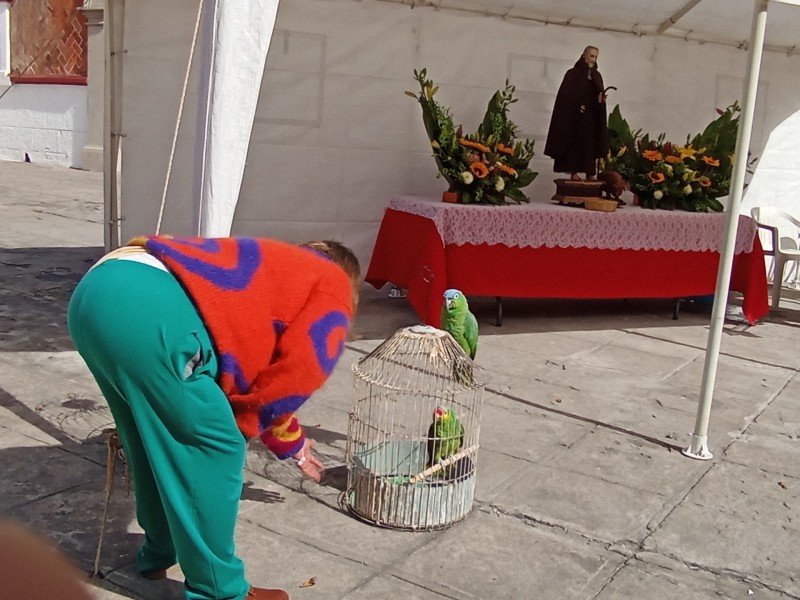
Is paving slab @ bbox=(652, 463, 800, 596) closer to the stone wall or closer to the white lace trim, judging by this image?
the white lace trim

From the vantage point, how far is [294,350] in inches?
95.3

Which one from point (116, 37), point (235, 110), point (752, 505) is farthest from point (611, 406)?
point (116, 37)

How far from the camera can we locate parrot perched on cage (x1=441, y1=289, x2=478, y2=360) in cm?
358

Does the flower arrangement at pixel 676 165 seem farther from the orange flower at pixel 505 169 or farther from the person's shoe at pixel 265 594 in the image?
the person's shoe at pixel 265 594

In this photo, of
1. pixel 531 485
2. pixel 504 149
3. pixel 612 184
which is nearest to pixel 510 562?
pixel 531 485

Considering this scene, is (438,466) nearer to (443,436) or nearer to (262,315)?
(443,436)

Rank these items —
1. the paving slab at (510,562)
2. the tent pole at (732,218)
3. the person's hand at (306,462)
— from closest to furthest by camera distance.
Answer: the person's hand at (306,462) → the paving slab at (510,562) → the tent pole at (732,218)

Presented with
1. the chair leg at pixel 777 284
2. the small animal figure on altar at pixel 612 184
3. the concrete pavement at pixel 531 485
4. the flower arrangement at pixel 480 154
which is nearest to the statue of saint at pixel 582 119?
the small animal figure on altar at pixel 612 184

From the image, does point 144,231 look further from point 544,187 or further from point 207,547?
point 207,547

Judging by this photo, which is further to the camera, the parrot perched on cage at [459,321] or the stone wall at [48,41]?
the stone wall at [48,41]

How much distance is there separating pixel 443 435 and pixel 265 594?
95 cm

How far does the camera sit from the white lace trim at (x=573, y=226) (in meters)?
6.25

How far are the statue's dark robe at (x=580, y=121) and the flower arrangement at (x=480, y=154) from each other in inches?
13.9

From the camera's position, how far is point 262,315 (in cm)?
242
